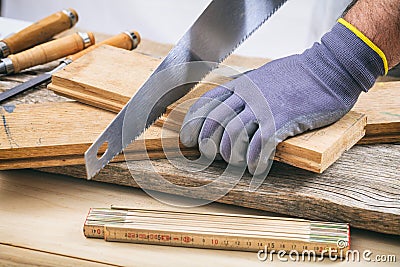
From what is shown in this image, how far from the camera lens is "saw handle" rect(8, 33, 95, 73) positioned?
1.49m

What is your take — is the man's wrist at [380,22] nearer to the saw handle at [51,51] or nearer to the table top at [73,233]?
the table top at [73,233]

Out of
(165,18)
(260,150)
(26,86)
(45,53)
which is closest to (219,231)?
(260,150)

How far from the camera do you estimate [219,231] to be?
3.35 feet

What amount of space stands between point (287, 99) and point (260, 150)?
106mm

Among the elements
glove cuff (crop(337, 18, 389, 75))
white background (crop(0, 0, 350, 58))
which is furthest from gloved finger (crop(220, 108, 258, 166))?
white background (crop(0, 0, 350, 58))

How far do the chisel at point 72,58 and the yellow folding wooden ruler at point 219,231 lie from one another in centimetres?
44

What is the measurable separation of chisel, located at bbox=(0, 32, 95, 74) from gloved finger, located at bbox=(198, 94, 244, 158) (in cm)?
56

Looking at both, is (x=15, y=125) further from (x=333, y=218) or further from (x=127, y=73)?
(x=333, y=218)

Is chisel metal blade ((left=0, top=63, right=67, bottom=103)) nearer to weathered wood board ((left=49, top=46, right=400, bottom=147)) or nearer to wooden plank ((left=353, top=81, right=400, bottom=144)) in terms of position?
weathered wood board ((left=49, top=46, right=400, bottom=147))

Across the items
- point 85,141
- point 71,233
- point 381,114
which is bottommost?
point 71,233

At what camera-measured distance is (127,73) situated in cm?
132

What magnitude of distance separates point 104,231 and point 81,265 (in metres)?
0.06

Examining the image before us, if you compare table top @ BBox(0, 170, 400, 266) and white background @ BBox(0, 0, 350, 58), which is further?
white background @ BBox(0, 0, 350, 58)

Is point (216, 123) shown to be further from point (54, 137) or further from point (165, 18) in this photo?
point (165, 18)
